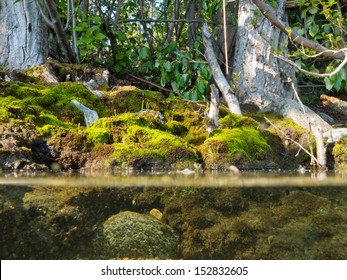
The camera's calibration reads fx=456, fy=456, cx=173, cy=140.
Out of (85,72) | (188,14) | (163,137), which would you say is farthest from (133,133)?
(188,14)

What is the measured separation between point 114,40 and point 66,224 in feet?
22.2

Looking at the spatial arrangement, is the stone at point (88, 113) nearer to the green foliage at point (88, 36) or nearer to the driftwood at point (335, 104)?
the green foliage at point (88, 36)

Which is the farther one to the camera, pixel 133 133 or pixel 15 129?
pixel 133 133

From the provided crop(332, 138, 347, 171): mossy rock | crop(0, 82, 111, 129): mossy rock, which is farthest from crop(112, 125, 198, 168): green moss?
crop(332, 138, 347, 171): mossy rock

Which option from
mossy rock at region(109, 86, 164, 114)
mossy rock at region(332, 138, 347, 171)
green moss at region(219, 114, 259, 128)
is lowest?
mossy rock at region(332, 138, 347, 171)

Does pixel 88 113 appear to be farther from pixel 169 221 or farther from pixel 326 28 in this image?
pixel 326 28

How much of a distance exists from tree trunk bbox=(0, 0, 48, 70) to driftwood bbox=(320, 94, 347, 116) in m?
5.75

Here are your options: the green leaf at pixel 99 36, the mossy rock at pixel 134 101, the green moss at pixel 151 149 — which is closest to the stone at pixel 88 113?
the mossy rock at pixel 134 101

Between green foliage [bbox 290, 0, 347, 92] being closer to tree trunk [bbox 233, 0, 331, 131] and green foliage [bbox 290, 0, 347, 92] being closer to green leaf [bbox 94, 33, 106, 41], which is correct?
tree trunk [bbox 233, 0, 331, 131]

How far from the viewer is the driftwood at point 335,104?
913 centimetres

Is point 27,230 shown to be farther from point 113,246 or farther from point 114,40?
point 114,40

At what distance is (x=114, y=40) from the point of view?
825 centimetres

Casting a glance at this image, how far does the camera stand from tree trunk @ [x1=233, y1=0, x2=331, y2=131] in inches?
278
